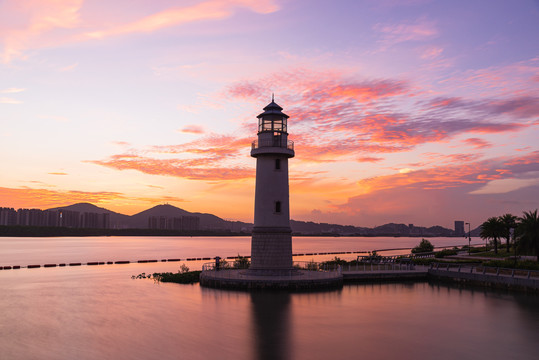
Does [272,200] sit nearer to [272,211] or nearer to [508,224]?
[272,211]

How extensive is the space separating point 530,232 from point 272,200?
2735 centimetres

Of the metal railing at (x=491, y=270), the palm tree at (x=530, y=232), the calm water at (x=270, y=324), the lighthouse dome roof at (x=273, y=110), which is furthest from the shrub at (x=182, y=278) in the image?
the palm tree at (x=530, y=232)

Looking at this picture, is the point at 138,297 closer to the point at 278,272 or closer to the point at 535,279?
→ the point at 278,272

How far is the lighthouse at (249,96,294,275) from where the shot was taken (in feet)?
121

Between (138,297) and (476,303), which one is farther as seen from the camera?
(138,297)

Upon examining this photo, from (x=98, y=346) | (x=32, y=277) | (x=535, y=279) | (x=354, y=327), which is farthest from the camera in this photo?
(x=32, y=277)

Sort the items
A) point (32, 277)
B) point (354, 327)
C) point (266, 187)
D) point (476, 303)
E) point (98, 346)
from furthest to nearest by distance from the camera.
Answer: point (32, 277)
point (266, 187)
point (476, 303)
point (354, 327)
point (98, 346)

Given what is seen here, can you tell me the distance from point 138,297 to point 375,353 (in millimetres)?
22965

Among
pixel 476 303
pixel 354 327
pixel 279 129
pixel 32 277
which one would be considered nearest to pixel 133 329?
pixel 354 327

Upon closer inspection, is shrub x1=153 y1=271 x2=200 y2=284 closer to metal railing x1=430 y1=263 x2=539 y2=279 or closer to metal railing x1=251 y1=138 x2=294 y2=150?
metal railing x1=251 y1=138 x2=294 y2=150

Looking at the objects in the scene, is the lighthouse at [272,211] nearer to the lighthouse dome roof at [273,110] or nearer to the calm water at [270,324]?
the lighthouse dome roof at [273,110]

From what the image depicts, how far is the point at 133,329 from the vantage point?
24547 millimetres

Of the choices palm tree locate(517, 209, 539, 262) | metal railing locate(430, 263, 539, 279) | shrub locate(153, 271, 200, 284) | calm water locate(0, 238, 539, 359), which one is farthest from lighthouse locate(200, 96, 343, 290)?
palm tree locate(517, 209, 539, 262)

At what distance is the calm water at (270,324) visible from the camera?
20.1 metres
